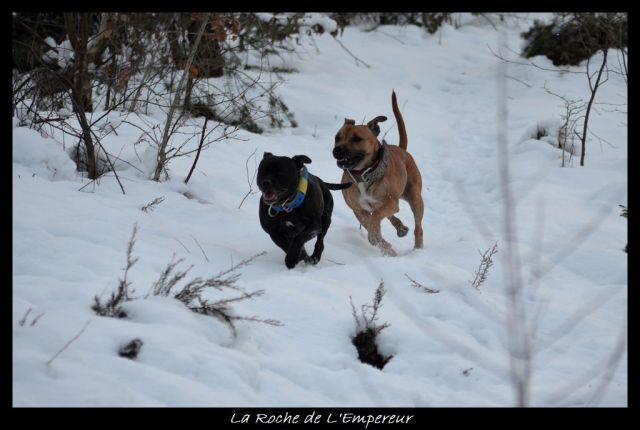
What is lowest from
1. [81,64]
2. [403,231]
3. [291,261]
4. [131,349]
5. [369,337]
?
[403,231]

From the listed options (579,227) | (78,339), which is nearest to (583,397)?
(78,339)

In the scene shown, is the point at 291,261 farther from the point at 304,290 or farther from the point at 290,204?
the point at 304,290

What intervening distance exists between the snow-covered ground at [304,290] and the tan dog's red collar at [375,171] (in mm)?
660

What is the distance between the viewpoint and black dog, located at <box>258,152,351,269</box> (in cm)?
501

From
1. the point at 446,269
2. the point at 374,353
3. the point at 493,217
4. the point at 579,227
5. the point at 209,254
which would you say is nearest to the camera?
the point at 374,353

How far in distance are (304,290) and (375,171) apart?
89.8 inches

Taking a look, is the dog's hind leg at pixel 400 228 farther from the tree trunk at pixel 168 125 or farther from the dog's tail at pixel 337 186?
the tree trunk at pixel 168 125

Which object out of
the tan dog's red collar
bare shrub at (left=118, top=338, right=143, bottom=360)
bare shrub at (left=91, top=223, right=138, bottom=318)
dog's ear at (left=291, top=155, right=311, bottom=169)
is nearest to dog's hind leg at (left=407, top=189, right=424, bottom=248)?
the tan dog's red collar

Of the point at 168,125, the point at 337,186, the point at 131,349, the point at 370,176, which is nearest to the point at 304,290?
the point at 131,349

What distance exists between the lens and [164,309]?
11.0 ft

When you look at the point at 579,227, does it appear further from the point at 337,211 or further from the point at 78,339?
the point at 78,339

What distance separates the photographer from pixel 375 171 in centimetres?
627
